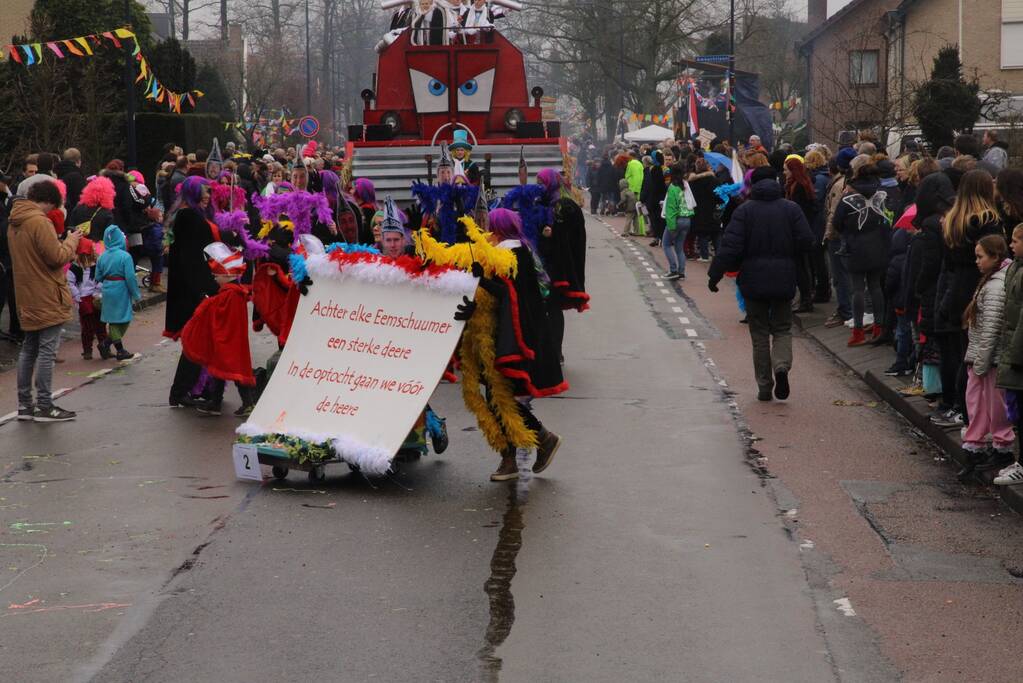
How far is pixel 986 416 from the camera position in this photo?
31.3 feet

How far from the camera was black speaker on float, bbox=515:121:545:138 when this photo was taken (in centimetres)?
2264

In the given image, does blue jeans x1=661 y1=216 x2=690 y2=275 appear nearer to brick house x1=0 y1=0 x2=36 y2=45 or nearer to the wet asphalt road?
the wet asphalt road

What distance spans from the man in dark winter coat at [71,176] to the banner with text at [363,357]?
393 inches

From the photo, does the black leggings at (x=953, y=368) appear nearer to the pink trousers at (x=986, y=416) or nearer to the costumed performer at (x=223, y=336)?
the pink trousers at (x=986, y=416)

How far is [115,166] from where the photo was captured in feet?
68.8

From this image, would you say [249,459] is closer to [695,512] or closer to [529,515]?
[529,515]

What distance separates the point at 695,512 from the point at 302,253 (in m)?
3.43

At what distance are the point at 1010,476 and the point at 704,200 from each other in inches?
652

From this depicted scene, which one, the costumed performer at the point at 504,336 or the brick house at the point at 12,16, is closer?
the costumed performer at the point at 504,336

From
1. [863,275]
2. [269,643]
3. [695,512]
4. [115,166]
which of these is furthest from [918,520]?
[115,166]

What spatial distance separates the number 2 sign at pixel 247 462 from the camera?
948 centimetres

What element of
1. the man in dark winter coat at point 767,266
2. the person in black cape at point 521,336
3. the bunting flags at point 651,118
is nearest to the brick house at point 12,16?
the bunting flags at point 651,118

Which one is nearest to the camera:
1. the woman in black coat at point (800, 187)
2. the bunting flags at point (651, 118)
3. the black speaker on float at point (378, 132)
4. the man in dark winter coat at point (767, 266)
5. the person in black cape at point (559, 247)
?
the man in dark winter coat at point (767, 266)

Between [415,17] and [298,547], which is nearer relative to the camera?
[298,547]
